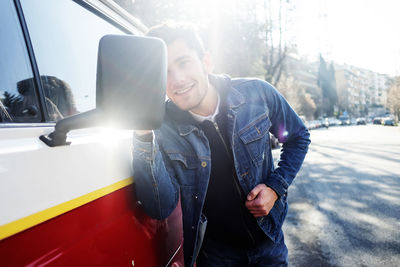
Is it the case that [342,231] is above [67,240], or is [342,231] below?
below

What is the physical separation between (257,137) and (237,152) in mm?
168

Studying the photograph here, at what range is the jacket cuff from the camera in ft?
5.23

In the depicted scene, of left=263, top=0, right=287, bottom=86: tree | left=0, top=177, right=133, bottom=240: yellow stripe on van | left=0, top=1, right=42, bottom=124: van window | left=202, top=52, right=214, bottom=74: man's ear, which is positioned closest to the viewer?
left=0, top=177, right=133, bottom=240: yellow stripe on van

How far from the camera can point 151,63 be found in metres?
0.65

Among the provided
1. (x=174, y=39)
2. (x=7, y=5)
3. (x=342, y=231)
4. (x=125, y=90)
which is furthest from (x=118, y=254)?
(x=342, y=231)

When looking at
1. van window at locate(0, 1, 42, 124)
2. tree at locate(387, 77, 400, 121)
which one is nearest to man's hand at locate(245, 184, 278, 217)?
van window at locate(0, 1, 42, 124)

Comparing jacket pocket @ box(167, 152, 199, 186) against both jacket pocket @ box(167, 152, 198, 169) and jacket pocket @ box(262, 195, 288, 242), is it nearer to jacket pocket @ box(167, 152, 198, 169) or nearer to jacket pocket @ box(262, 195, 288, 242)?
jacket pocket @ box(167, 152, 198, 169)

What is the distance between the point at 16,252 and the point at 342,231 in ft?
13.5

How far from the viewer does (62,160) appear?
0.73 metres

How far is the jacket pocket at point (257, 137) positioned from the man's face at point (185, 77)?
35cm

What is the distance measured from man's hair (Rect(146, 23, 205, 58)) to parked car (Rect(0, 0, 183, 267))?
1.27ft

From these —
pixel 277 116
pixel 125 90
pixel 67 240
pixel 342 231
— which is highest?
pixel 125 90

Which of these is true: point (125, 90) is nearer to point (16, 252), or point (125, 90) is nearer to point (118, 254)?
point (16, 252)

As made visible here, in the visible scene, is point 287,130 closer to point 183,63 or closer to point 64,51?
point 183,63
